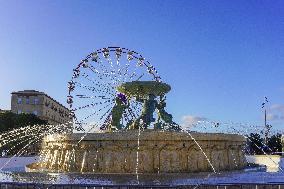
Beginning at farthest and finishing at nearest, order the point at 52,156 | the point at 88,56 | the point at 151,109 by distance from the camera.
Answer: the point at 88,56
the point at 151,109
the point at 52,156

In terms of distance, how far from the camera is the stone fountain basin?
1040 cm

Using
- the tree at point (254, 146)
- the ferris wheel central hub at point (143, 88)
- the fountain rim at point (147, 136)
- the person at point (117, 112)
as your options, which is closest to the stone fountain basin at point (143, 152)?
the fountain rim at point (147, 136)

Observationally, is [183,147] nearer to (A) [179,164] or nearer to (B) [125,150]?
(A) [179,164]

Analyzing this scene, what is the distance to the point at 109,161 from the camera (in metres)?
10.5

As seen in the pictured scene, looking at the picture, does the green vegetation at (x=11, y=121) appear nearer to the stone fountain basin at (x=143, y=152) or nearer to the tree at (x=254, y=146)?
the tree at (x=254, y=146)

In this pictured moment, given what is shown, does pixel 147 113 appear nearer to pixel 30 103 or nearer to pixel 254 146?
pixel 254 146

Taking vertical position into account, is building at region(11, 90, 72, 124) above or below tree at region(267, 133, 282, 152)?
above

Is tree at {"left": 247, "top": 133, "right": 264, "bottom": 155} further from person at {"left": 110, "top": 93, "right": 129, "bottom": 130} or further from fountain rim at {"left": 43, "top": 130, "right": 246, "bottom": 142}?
fountain rim at {"left": 43, "top": 130, "right": 246, "bottom": 142}

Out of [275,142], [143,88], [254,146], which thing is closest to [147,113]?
[143,88]

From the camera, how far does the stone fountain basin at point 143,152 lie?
34.1 feet

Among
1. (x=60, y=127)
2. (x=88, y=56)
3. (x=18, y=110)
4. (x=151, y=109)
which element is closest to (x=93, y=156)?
(x=151, y=109)

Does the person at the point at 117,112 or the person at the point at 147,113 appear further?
the person at the point at 147,113

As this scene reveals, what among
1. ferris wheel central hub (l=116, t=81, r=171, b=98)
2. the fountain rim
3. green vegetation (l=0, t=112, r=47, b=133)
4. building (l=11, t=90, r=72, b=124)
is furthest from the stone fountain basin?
building (l=11, t=90, r=72, b=124)

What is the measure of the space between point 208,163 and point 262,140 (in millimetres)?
35797
